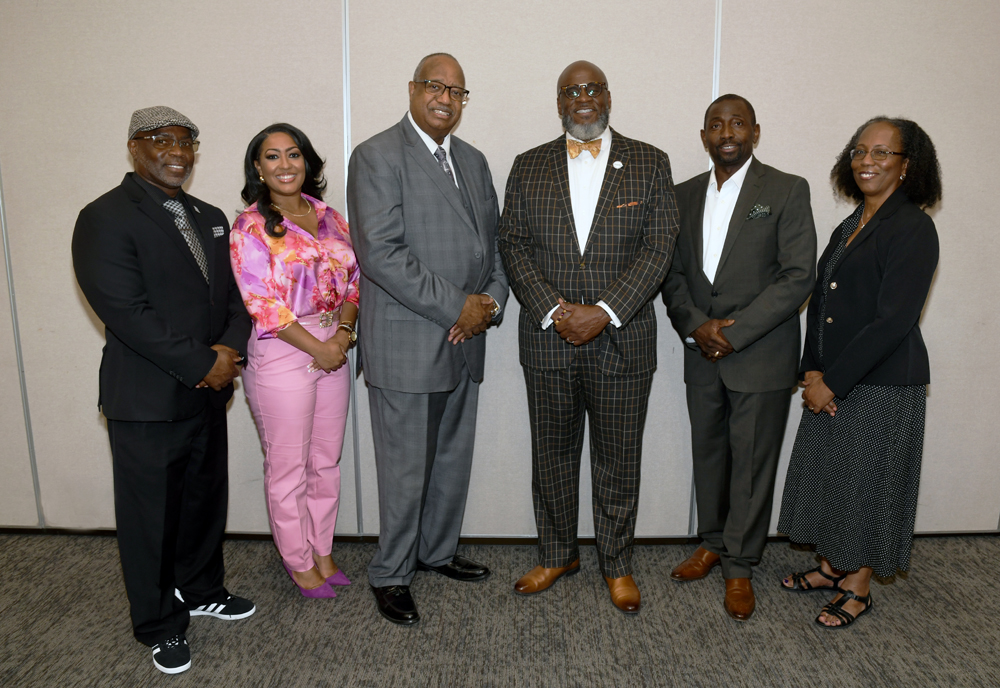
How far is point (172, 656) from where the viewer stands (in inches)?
85.4

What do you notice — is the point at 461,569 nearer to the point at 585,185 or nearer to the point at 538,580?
the point at 538,580

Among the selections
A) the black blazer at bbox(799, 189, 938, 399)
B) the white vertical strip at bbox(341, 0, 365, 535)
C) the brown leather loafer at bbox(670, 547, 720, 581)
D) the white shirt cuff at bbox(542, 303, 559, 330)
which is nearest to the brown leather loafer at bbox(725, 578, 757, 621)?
the brown leather loafer at bbox(670, 547, 720, 581)

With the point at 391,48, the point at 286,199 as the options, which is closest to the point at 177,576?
the point at 286,199

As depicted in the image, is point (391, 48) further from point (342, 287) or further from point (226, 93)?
point (342, 287)

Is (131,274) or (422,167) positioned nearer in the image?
(131,274)

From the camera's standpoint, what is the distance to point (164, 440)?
2.15m

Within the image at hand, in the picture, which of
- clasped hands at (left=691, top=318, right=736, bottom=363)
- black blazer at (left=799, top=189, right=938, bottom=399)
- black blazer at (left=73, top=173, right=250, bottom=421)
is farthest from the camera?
clasped hands at (left=691, top=318, right=736, bottom=363)

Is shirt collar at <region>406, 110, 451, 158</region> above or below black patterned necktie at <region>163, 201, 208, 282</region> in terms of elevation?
above

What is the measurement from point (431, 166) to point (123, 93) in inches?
63.6

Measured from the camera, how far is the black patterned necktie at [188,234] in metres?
2.19

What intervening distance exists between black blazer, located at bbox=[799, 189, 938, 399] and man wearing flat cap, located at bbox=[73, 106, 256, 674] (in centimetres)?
224

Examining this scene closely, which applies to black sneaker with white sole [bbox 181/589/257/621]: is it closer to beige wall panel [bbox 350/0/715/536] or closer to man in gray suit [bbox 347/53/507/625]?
man in gray suit [bbox 347/53/507/625]

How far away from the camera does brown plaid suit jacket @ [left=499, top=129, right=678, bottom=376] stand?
2389mm

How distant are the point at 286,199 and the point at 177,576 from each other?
151cm
